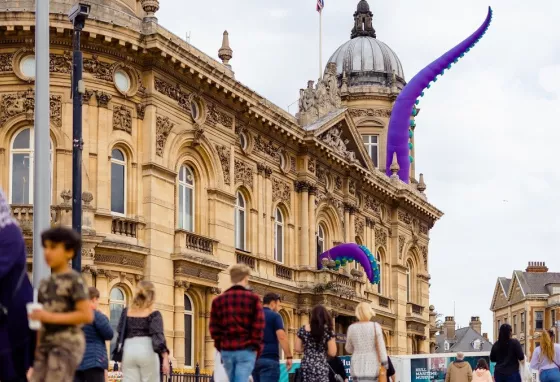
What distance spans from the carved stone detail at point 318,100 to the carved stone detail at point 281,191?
3.41 metres

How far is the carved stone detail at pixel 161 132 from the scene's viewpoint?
32.7m

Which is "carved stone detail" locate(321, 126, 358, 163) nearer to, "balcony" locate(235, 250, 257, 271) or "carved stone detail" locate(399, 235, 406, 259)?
"balcony" locate(235, 250, 257, 271)

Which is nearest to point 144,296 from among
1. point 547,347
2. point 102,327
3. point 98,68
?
point 102,327

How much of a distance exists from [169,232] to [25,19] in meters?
7.13

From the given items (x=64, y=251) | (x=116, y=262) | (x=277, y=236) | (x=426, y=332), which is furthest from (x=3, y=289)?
(x=426, y=332)

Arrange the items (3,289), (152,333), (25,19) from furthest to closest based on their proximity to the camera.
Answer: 1. (25,19)
2. (152,333)
3. (3,289)

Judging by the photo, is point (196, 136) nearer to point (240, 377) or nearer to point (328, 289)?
point (328, 289)

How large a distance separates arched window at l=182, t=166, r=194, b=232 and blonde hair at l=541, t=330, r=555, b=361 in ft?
53.3

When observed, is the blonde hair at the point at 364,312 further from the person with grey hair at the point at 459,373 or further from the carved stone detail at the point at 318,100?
the carved stone detail at the point at 318,100

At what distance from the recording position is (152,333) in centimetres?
1424

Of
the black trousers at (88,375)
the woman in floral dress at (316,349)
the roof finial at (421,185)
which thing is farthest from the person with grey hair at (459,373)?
the roof finial at (421,185)

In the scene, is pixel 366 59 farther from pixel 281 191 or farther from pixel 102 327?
pixel 102 327

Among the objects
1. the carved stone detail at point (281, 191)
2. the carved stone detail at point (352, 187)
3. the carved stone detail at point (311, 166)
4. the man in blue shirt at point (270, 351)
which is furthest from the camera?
the carved stone detail at point (352, 187)

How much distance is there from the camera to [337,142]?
151 feet
